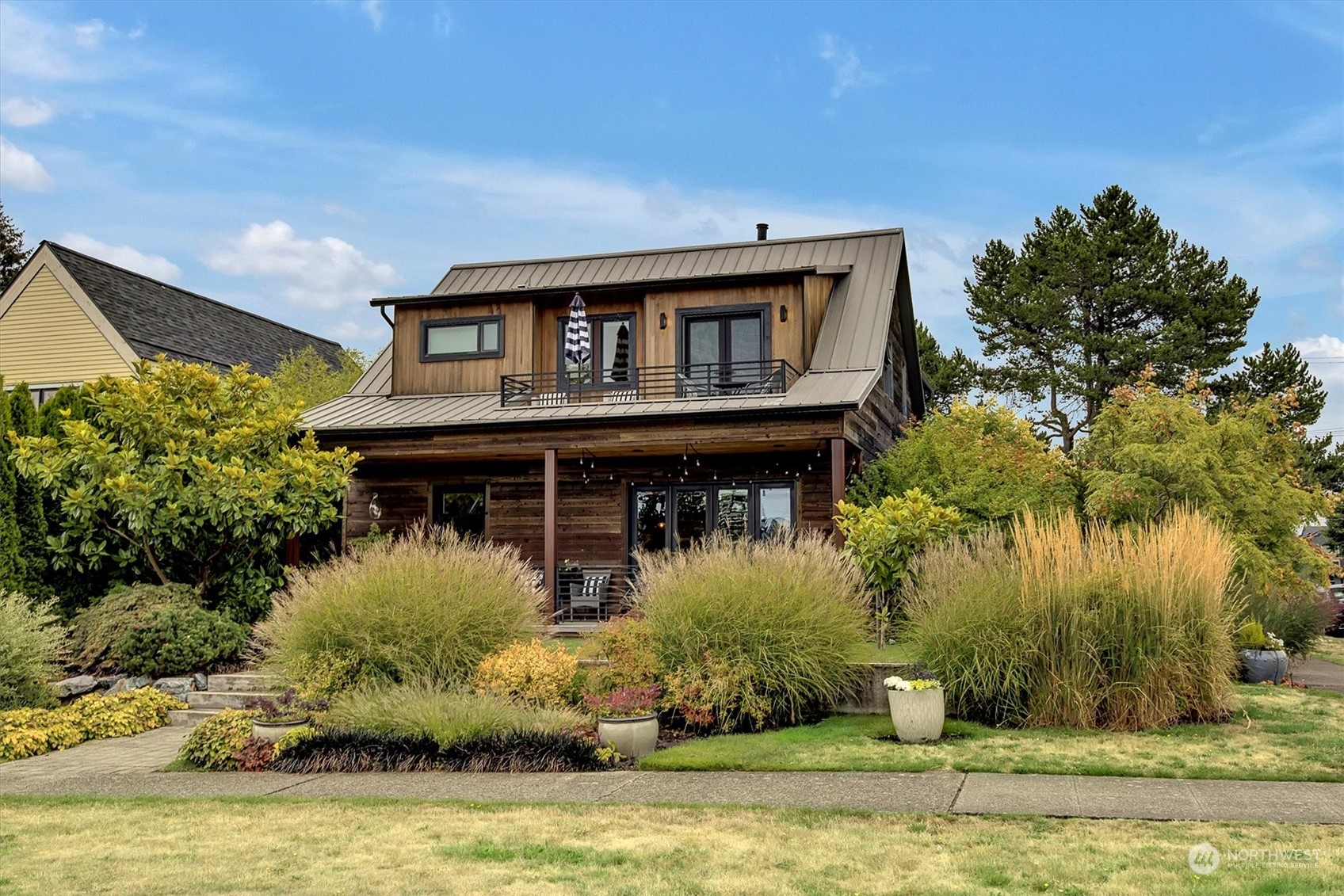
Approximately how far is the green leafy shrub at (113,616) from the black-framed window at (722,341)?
777cm

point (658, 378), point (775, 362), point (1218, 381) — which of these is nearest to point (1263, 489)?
point (775, 362)

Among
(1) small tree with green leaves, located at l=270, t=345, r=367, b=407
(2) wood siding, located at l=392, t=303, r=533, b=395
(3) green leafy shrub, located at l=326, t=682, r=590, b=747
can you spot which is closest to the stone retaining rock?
(3) green leafy shrub, located at l=326, t=682, r=590, b=747

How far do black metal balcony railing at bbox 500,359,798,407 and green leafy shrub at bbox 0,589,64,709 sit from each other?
7.45 metres

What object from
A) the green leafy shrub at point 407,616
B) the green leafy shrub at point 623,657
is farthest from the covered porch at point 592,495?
the green leafy shrub at point 623,657

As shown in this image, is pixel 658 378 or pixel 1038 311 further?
pixel 1038 311

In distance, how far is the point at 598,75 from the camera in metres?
15.5

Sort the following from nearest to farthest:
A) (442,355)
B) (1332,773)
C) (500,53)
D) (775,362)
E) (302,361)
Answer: (1332,773)
(500,53)
(775,362)
(442,355)
(302,361)

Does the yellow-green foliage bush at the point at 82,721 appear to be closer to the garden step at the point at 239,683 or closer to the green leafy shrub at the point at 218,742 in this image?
the garden step at the point at 239,683

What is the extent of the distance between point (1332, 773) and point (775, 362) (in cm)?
1068

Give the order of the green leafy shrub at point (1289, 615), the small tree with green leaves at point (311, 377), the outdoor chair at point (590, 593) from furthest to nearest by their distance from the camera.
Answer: the small tree with green leaves at point (311, 377) < the outdoor chair at point (590, 593) < the green leafy shrub at point (1289, 615)

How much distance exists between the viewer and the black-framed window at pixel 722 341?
685 inches

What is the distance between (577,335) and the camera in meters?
17.7

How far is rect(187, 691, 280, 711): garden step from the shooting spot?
12078 millimetres

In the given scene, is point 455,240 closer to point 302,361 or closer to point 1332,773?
point 302,361
